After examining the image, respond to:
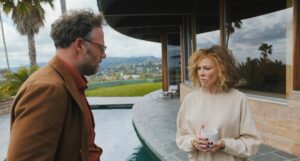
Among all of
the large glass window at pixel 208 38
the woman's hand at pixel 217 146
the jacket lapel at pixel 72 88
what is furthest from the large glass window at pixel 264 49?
the jacket lapel at pixel 72 88

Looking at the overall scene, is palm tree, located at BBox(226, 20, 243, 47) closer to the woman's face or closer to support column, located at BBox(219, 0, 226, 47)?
support column, located at BBox(219, 0, 226, 47)

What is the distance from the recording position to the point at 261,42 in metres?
5.43

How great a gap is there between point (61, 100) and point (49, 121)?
0.32 ft

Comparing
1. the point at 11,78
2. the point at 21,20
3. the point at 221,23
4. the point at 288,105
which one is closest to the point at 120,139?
the point at 221,23

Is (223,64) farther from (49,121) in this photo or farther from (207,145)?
(49,121)

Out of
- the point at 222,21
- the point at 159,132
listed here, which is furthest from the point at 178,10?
the point at 159,132

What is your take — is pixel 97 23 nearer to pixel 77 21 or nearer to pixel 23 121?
pixel 77 21

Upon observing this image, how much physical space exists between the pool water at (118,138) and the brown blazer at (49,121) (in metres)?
4.45

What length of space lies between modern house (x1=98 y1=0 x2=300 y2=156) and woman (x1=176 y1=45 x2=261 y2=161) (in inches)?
21.0

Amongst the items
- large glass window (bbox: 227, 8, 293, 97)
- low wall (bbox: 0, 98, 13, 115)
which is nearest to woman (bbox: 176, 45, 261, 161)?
large glass window (bbox: 227, 8, 293, 97)

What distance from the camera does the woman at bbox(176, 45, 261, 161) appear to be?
1.80 m

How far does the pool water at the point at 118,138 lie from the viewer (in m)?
6.14

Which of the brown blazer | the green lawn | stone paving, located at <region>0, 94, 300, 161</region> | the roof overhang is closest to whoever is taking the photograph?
the brown blazer

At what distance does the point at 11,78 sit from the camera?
42.9 ft
